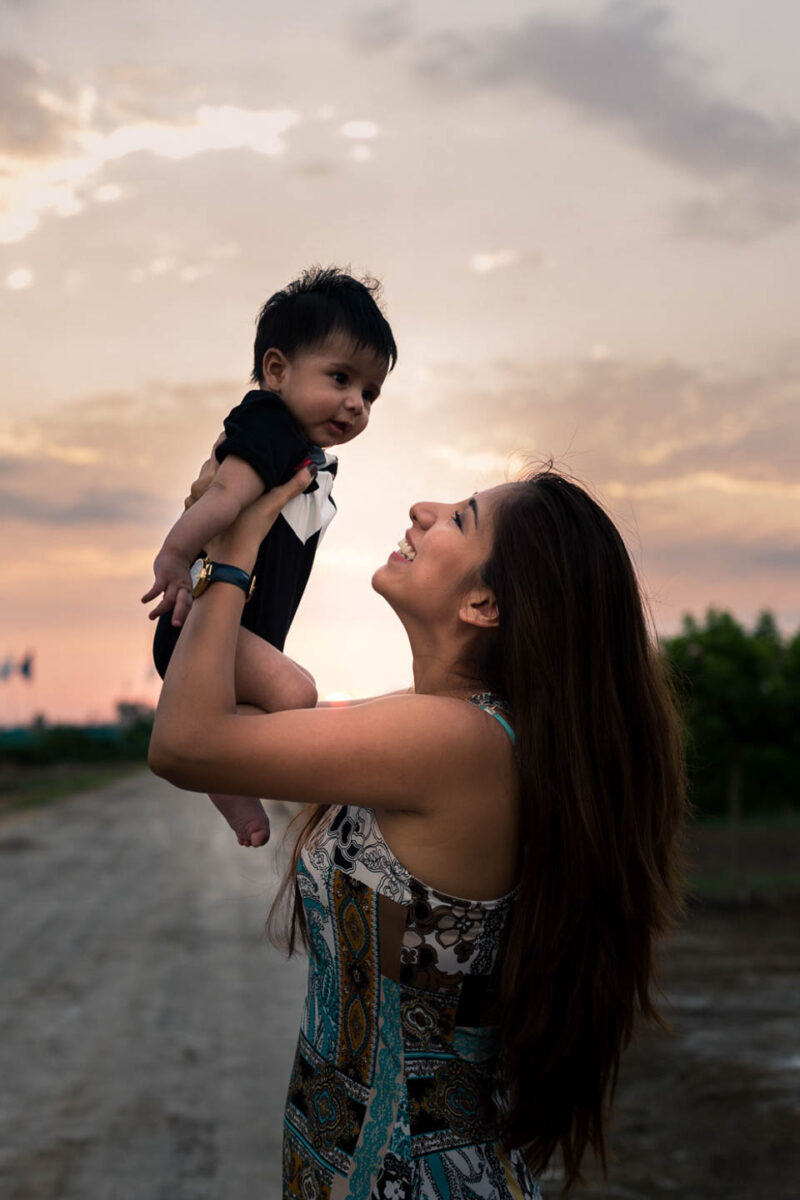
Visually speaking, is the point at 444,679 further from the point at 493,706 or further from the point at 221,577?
the point at 221,577

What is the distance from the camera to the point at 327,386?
2643 mm

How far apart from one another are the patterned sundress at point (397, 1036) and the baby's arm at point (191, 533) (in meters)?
0.51

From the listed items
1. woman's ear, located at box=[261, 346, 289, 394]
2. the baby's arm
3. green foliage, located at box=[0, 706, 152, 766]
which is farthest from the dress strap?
green foliage, located at box=[0, 706, 152, 766]

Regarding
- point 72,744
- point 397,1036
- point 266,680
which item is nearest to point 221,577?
point 266,680

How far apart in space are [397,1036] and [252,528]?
0.92 metres

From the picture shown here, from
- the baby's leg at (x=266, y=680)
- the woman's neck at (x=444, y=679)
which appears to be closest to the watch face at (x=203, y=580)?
the baby's leg at (x=266, y=680)

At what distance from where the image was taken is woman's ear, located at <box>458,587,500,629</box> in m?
2.27

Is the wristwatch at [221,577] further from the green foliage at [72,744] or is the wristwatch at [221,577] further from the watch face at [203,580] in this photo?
the green foliage at [72,744]

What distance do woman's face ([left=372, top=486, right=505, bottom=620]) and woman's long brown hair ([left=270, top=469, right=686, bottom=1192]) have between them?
3cm

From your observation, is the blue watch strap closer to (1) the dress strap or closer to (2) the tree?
(1) the dress strap

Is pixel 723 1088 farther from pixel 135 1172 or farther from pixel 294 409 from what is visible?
pixel 294 409

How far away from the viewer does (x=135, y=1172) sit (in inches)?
298

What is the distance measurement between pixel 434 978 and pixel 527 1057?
0.25 m

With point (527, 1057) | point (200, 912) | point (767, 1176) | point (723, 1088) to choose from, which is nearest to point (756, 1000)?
point (723, 1088)
